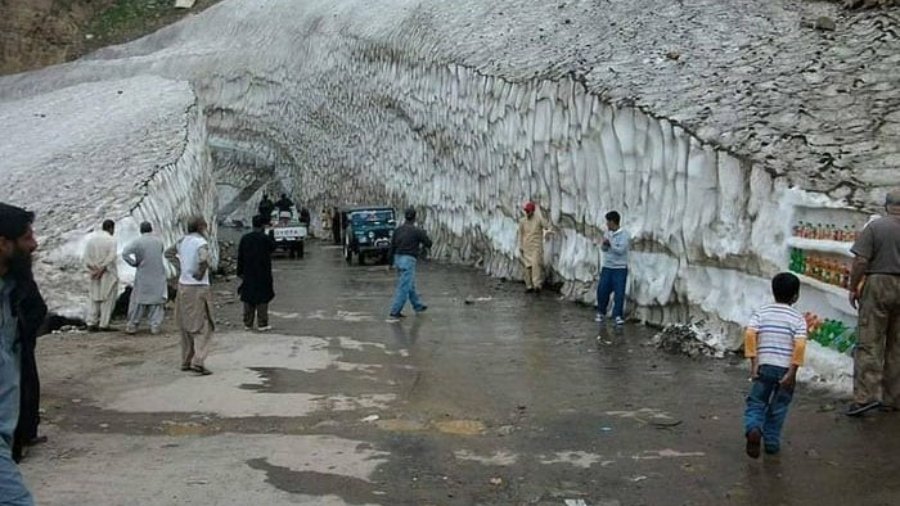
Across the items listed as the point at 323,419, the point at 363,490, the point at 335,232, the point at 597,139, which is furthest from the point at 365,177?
the point at 363,490

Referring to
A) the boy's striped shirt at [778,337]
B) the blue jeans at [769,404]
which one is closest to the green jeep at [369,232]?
the blue jeans at [769,404]

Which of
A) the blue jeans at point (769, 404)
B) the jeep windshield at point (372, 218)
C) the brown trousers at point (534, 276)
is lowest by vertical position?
the blue jeans at point (769, 404)

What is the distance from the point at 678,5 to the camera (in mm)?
19062

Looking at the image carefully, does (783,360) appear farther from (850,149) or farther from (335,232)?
(335,232)

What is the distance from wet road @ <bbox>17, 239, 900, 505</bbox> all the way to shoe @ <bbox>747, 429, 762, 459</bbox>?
0.24ft

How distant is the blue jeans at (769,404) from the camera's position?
22.4ft

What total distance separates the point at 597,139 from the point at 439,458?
9.47 m

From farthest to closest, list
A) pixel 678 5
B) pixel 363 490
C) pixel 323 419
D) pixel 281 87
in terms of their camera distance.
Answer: pixel 281 87 → pixel 678 5 → pixel 323 419 → pixel 363 490

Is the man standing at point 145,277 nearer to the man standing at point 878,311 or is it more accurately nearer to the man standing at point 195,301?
the man standing at point 195,301

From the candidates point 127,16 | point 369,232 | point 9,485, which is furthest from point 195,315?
point 127,16

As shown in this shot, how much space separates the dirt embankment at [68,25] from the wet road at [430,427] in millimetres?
32942

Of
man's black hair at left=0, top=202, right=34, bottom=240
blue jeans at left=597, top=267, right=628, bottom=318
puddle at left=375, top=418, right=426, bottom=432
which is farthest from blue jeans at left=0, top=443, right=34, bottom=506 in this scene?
blue jeans at left=597, top=267, right=628, bottom=318

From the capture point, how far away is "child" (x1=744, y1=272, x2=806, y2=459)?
6.79m

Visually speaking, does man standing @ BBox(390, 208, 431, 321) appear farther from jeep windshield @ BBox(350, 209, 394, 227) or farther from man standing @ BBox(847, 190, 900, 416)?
jeep windshield @ BBox(350, 209, 394, 227)
